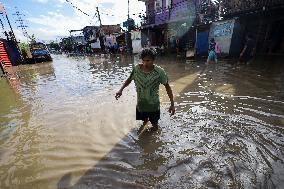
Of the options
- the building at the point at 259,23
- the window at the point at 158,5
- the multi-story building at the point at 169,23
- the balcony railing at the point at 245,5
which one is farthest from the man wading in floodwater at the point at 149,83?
the window at the point at 158,5

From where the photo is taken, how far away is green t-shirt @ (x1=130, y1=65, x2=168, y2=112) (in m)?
4.13

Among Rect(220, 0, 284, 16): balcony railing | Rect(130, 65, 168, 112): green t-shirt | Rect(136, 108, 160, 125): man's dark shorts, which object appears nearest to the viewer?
Rect(130, 65, 168, 112): green t-shirt

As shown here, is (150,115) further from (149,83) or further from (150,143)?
(149,83)

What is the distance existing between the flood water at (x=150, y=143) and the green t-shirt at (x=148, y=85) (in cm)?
66

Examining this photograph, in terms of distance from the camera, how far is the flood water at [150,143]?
3359mm

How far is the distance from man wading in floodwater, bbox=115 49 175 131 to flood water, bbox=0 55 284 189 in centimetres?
55

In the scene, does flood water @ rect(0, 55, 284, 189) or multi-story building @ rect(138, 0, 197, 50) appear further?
multi-story building @ rect(138, 0, 197, 50)

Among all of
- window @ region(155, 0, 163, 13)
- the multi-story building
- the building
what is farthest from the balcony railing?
window @ region(155, 0, 163, 13)

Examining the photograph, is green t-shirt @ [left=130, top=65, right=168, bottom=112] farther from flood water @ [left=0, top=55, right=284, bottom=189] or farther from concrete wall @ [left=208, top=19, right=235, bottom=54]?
concrete wall @ [left=208, top=19, right=235, bottom=54]

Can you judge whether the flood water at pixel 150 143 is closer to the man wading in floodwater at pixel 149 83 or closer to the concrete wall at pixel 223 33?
the man wading in floodwater at pixel 149 83

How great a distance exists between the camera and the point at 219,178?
10.5 ft

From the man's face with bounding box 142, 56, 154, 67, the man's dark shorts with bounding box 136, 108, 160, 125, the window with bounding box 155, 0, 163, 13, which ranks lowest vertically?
the man's dark shorts with bounding box 136, 108, 160, 125

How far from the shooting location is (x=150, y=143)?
4414 millimetres

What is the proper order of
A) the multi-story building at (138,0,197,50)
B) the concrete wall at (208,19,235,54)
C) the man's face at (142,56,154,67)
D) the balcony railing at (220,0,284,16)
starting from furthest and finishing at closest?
the multi-story building at (138,0,197,50)
the concrete wall at (208,19,235,54)
the balcony railing at (220,0,284,16)
the man's face at (142,56,154,67)
